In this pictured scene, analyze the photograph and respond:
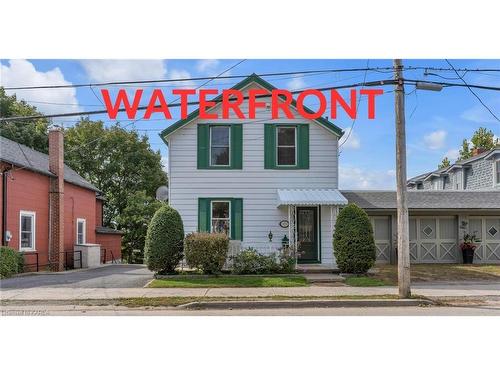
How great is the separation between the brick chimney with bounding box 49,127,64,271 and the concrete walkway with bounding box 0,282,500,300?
5554 millimetres

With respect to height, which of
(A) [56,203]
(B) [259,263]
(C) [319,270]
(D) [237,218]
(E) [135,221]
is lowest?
(C) [319,270]

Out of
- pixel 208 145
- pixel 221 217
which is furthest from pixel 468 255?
pixel 208 145

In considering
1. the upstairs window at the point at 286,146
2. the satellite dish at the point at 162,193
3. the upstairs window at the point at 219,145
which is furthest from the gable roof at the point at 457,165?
the satellite dish at the point at 162,193

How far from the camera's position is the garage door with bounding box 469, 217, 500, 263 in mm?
20719

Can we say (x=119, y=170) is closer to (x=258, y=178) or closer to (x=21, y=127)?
(x=21, y=127)

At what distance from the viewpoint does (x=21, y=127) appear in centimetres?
2041

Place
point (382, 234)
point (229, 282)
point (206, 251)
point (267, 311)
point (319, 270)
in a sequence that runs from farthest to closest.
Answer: point (382, 234), point (319, 270), point (206, 251), point (229, 282), point (267, 311)

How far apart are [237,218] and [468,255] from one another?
10025mm

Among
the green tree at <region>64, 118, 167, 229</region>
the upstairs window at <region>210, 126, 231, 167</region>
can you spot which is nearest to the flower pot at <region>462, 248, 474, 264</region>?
the upstairs window at <region>210, 126, 231, 167</region>

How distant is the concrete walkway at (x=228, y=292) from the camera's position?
11625 mm

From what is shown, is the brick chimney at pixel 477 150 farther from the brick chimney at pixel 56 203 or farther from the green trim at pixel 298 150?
the brick chimney at pixel 56 203

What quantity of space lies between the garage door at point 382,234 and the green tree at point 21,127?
43.4 ft

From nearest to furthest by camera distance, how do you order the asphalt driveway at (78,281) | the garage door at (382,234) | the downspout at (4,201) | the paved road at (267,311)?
the paved road at (267,311) < the asphalt driveway at (78,281) < the downspout at (4,201) < the garage door at (382,234)

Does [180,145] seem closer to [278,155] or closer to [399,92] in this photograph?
[278,155]
